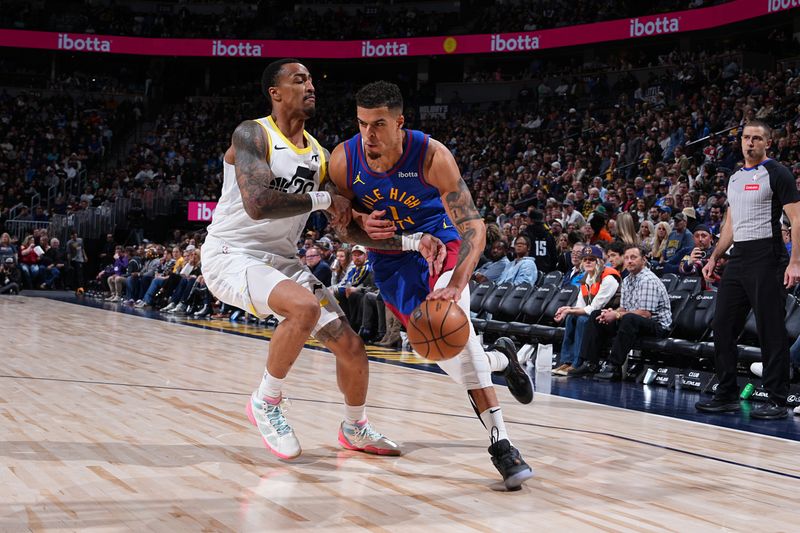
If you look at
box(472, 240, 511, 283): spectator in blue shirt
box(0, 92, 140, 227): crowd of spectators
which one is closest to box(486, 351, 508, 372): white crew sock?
box(472, 240, 511, 283): spectator in blue shirt

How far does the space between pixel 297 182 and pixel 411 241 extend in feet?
2.15

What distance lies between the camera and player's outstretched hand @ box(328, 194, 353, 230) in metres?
3.75

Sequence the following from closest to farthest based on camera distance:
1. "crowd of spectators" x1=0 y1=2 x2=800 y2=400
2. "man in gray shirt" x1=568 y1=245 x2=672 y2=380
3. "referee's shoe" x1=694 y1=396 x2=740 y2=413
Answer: "referee's shoe" x1=694 y1=396 x2=740 y2=413 → "man in gray shirt" x1=568 y1=245 x2=672 y2=380 → "crowd of spectators" x1=0 y1=2 x2=800 y2=400

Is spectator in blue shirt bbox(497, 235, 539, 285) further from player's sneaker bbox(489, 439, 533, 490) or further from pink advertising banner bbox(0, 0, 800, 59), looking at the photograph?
pink advertising banner bbox(0, 0, 800, 59)

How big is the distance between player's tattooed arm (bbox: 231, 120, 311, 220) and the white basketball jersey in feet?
0.25

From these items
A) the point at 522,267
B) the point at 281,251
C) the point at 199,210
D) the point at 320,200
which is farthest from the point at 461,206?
the point at 199,210

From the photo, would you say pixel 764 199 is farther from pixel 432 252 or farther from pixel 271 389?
pixel 271 389

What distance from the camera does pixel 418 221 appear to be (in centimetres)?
386

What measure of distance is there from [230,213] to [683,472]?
7.78 feet

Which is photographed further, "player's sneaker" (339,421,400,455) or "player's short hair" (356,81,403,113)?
"player's sneaker" (339,421,400,455)

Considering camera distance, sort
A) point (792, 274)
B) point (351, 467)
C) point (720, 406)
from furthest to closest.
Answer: point (720, 406) → point (792, 274) → point (351, 467)

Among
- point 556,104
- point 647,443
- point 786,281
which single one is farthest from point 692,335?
point 556,104

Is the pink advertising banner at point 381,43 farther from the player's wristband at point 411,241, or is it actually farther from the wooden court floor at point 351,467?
the player's wristband at point 411,241

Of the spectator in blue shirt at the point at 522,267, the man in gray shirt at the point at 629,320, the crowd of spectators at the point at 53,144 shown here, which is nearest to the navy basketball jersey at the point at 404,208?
the man in gray shirt at the point at 629,320
